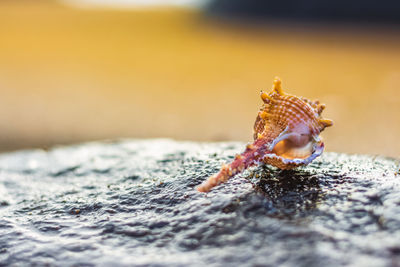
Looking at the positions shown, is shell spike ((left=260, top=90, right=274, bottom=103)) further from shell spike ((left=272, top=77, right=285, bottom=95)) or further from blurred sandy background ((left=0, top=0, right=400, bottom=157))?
blurred sandy background ((left=0, top=0, right=400, bottom=157))

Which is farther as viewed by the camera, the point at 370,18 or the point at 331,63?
the point at 370,18

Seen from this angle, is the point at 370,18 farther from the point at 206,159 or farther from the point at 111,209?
the point at 111,209

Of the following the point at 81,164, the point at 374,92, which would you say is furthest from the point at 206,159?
the point at 374,92

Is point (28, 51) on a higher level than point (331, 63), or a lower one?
higher

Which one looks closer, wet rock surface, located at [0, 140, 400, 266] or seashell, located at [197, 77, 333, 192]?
wet rock surface, located at [0, 140, 400, 266]

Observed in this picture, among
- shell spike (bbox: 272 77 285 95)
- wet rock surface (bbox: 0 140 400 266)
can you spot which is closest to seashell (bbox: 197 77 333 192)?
shell spike (bbox: 272 77 285 95)

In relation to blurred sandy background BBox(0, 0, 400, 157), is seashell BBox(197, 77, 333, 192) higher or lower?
lower

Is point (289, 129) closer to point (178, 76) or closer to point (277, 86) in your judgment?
point (277, 86)
